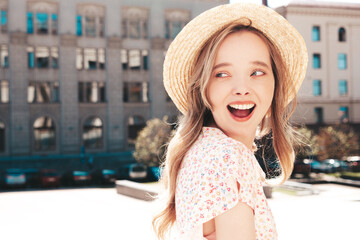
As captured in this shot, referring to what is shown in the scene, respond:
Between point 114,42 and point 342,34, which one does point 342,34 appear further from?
point 114,42

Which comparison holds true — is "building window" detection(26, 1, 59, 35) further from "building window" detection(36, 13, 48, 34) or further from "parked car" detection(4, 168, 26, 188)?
"parked car" detection(4, 168, 26, 188)

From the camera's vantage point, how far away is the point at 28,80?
40.2 meters

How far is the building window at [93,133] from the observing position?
41625mm

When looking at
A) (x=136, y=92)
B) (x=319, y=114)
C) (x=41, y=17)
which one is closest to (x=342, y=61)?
(x=319, y=114)

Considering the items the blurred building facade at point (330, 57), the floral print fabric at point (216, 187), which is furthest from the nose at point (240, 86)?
the blurred building facade at point (330, 57)

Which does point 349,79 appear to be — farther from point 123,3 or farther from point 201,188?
point 201,188

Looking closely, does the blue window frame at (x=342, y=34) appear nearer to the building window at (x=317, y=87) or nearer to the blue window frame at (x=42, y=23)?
the building window at (x=317, y=87)

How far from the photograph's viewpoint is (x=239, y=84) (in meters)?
2.03

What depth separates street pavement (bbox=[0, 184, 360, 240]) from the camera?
1074 centimetres

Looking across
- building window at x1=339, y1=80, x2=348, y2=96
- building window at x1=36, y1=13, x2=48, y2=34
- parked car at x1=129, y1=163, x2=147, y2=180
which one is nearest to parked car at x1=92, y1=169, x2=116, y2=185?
parked car at x1=129, y1=163, x2=147, y2=180

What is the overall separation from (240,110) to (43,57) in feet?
135

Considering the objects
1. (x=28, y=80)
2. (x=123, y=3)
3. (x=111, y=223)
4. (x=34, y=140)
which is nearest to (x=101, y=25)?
(x=123, y=3)

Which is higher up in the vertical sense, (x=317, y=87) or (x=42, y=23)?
(x=42, y=23)

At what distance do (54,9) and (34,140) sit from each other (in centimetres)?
1228
